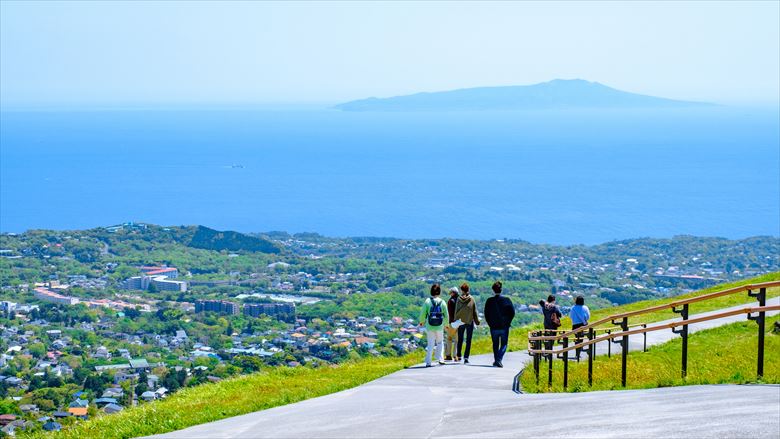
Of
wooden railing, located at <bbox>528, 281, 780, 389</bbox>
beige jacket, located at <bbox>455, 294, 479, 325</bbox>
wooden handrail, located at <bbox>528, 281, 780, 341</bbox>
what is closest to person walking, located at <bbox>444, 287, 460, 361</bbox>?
beige jacket, located at <bbox>455, 294, 479, 325</bbox>

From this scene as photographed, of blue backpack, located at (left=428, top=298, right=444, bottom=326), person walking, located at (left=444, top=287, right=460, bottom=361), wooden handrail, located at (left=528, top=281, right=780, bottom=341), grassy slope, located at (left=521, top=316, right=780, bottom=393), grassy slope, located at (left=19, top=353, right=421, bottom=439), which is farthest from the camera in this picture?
person walking, located at (left=444, top=287, right=460, bottom=361)

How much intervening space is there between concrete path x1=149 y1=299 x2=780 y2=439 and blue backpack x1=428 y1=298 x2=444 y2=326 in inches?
58.6

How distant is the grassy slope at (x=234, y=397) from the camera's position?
11.9m

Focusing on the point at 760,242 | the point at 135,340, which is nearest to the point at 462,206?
the point at 760,242

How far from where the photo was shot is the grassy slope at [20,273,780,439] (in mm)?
11859

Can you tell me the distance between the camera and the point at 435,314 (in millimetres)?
14844

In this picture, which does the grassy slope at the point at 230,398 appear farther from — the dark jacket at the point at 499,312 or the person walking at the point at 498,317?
the dark jacket at the point at 499,312

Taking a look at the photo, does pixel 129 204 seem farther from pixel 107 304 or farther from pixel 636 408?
pixel 636 408

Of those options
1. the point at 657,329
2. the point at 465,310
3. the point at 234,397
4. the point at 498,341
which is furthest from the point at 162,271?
the point at 657,329

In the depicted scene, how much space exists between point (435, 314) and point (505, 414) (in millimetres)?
4820

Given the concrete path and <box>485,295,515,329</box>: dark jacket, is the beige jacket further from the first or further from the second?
the concrete path

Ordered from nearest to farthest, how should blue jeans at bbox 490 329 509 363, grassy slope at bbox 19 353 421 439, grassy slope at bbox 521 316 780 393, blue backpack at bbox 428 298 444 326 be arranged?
1. grassy slope at bbox 521 316 780 393
2. grassy slope at bbox 19 353 421 439
3. blue backpack at bbox 428 298 444 326
4. blue jeans at bbox 490 329 509 363

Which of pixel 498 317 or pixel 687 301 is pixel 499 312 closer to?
pixel 498 317

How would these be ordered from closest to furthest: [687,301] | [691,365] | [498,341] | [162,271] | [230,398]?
[687,301] < [691,365] < [230,398] < [498,341] < [162,271]
